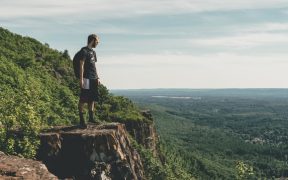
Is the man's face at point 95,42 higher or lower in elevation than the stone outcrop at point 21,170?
higher

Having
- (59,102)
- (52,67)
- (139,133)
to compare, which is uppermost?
(52,67)

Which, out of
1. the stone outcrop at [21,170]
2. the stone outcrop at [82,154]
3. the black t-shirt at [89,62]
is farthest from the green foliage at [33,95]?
the black t-shirt at [89,62]

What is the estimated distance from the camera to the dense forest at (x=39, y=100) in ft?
69.0

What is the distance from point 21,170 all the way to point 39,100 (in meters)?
38.7

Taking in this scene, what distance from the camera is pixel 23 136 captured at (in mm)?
20844

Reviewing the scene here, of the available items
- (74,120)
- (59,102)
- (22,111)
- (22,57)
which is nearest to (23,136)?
(22,111)

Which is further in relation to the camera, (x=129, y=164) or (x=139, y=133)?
(x=139, y=133)

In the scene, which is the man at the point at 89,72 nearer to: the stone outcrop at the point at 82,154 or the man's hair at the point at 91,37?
the man's hair at the point at 91,37

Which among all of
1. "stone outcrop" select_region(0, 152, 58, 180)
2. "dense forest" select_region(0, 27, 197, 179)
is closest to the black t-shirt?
"dense forest" select_region(0, 27, 197, 179)

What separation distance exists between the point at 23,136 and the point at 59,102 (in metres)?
51.1

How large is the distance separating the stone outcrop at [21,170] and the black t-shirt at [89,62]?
5789mm

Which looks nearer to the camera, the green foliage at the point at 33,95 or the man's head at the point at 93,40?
the green foliage at the point at 33,95

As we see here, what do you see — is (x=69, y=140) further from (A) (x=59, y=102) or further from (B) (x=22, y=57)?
(B) (x=22, y=57)

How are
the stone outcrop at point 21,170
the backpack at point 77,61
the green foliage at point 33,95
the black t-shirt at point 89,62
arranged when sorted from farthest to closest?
the black t-shirt at point 89,62 < the backpack at point 77,61 < the green foliage at point 33,95 < the stone outcrop at point 21,170
